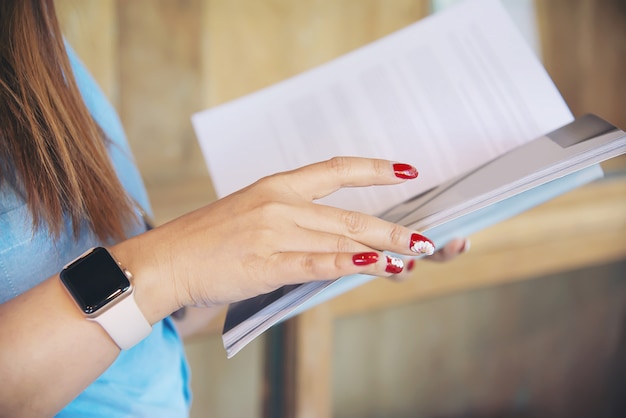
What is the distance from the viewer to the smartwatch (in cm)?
46

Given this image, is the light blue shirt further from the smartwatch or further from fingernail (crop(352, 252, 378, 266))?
fingernail (crop(352, 252, 378, 266))

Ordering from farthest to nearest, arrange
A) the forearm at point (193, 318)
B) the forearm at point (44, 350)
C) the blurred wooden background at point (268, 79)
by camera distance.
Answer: the blurred wooden background at point (268, 79) → the forearm at point (193, 318) → the forearm at point (44, 350)

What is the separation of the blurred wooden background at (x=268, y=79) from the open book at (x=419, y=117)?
493 millimetres

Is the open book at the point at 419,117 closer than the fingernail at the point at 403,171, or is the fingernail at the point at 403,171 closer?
the fingernail at the point at 403,171

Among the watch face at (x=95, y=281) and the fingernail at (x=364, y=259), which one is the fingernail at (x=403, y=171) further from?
the watch face at (x=95, y=281)

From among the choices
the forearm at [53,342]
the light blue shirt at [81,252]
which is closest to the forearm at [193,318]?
the light blue shirt at [81,252]

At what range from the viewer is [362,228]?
479 millimetres

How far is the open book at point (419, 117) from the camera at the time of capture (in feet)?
2.11

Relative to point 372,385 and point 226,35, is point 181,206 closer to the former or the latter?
point 226,35

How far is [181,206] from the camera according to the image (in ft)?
3.80

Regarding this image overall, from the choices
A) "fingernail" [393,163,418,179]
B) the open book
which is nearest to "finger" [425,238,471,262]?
the open book

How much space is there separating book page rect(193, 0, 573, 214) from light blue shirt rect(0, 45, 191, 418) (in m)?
0.11

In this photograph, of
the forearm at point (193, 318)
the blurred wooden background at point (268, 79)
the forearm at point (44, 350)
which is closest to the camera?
the forearm at point (44, 350)

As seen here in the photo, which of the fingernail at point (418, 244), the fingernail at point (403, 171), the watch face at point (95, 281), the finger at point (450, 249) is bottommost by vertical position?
the finger at point (450, 249)
